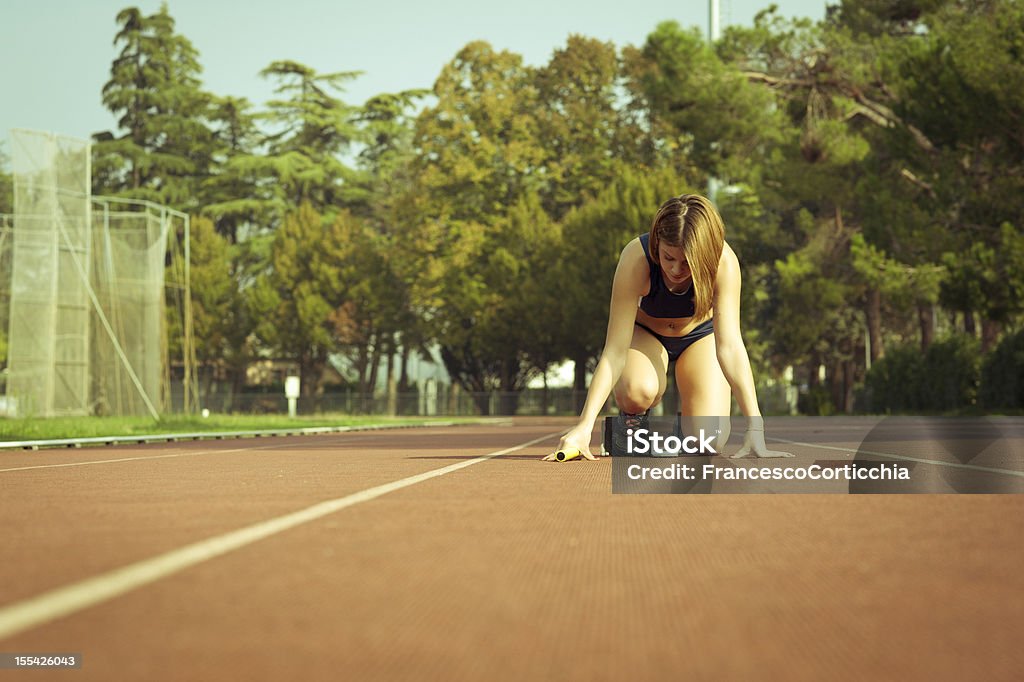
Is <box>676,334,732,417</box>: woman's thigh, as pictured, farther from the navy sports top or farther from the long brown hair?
the long brown hair

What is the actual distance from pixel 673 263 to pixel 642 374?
127cm

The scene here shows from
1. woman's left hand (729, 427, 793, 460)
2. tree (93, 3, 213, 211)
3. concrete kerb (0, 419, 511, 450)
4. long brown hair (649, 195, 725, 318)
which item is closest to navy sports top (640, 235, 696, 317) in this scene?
long brown hair (649, 195, 725, 318)

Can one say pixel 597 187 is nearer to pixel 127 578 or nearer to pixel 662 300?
pixel 662 300

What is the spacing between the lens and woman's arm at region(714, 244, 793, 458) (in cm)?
809

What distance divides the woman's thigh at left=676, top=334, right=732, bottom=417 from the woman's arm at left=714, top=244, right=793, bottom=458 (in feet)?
2.59

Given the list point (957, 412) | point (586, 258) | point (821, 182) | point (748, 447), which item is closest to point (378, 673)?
point (748, 447)

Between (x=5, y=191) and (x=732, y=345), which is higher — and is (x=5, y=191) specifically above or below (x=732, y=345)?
above

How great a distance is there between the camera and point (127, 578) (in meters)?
3.95

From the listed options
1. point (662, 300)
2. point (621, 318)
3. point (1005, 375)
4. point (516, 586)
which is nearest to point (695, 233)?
point (621, 318)

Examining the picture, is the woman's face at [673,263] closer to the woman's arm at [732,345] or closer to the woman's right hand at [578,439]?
the woman's arm at [732,345]

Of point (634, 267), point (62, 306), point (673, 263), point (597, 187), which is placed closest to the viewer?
point (673, 263)

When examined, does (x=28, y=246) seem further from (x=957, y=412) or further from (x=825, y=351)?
(x=825, y=351)

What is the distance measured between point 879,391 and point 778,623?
4237 centimetres

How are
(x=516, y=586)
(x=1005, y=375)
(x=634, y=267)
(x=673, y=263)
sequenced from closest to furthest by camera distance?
(x=516, y=586) < (x=673, y=263) < (x=634, y=267) < (x=1005, y=375)
